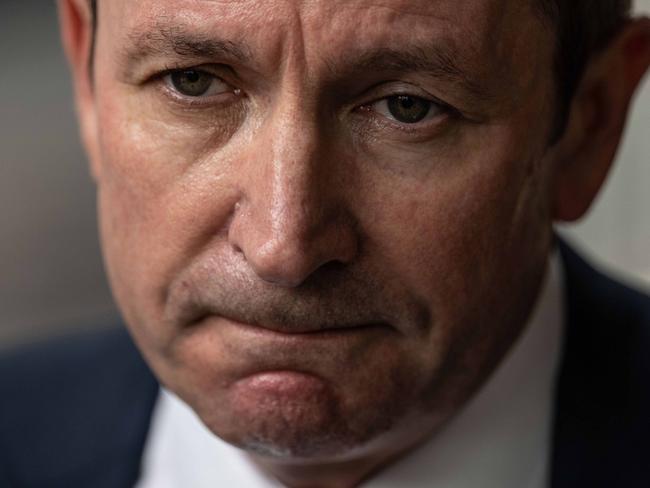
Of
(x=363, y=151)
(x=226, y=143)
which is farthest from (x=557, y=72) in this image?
(x=226, y=143)

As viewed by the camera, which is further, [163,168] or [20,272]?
[20,272]

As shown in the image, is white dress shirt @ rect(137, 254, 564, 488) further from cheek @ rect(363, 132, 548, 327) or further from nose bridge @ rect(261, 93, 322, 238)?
nose bridge @ rect(261, 93, 322, 238)

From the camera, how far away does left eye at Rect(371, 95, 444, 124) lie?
1174mm

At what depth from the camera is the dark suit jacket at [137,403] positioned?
145 centimetres

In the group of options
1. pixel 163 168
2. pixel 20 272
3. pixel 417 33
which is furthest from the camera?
pixel 20 272

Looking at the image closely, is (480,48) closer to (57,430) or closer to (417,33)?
(417,33)

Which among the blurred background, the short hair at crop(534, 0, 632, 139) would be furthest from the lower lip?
the blurred background

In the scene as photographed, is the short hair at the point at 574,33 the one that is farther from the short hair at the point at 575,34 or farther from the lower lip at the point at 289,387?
the lower lip at the point at 289,387

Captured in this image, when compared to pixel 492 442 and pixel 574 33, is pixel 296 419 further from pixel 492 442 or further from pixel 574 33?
pixel 574 33

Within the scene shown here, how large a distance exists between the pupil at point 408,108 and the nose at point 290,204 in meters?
0.07

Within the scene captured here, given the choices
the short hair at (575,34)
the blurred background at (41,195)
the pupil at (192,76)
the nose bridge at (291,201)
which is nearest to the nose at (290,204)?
the nose bridge at (291,201)

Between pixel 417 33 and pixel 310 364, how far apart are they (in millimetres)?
306

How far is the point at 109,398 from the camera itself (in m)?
1.66

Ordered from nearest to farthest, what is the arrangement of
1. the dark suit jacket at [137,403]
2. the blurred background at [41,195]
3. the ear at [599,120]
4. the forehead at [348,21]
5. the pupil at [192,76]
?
the forehead at [348,21] < the pupil at [192,76] < the ear at [599,120] < the dark suit jacket at [137,403] < the blurred background at [41,195]
